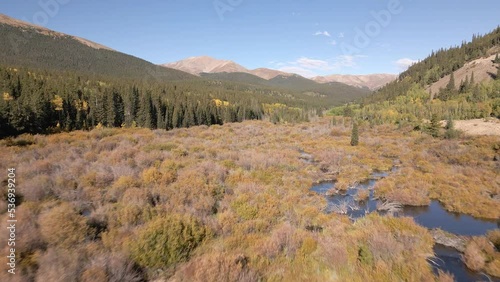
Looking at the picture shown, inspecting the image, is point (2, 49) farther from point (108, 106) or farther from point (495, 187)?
point (495, 187)

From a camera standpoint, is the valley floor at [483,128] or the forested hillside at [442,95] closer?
the valley floor at [483,128]

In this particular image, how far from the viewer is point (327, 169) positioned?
2895cm

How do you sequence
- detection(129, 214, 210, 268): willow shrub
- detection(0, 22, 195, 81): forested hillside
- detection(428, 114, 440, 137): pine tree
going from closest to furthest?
detection(129, 214, 210, 268): willow shrub, detection(428, 114, 440, 137): pine tree, detection(0, 22, 195, 81): forested hillside

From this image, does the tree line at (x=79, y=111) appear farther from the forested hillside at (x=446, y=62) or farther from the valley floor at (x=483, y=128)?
the forested hillside at (x=446, y=62)

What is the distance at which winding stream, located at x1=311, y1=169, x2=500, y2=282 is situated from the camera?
34.1 feet

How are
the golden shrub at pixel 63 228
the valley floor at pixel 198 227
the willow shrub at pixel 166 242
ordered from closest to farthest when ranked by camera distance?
the valley floor at pixel 198 227, the golden shrub at pixel 63 228, the willow shrub at pixel 166 242

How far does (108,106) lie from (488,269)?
3125 inches

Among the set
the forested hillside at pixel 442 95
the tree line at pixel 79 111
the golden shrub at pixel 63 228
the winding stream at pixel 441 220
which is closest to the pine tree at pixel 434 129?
the forested hillside at pixel 442 95

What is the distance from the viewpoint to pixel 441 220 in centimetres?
1655

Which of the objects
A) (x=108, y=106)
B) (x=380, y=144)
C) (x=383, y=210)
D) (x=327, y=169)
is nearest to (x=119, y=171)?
(x=383, y=210)

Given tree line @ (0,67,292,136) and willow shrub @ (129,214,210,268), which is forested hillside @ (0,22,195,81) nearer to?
tree line @ (0,67,292,136)

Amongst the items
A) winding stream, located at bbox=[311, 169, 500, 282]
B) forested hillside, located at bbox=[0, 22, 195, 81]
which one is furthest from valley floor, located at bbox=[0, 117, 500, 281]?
forested hillside, located at bbox=[0, 22, 195, 81]

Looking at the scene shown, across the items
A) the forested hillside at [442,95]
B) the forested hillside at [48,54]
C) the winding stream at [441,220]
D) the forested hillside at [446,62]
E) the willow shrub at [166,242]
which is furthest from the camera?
the forested hillside at [48,54]

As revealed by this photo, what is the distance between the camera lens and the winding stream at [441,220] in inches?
410
